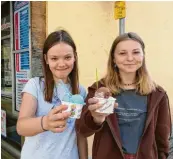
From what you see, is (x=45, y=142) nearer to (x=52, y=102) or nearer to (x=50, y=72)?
(x=52, y=102)

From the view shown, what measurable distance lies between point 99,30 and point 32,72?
1055 millimetres

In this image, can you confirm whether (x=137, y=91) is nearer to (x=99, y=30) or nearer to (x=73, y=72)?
(x=73, y=72)

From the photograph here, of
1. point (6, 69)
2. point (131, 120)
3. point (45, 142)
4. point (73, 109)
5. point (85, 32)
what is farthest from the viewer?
point (6, 69)

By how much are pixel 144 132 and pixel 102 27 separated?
79.7 inches

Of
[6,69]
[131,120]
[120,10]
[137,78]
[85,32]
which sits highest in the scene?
[120,10]

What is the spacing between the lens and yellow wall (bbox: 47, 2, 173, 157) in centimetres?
339

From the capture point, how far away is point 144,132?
1.84 meters

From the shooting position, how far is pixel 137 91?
2000mm

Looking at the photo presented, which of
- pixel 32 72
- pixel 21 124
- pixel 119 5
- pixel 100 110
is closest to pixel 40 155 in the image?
pixel 21 124

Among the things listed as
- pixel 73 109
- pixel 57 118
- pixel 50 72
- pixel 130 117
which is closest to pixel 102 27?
pixel 50 72

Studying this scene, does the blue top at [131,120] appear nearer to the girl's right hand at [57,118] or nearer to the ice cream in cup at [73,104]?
the ice cream in cup at [73,104]

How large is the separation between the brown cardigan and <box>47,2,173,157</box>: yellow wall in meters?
1.58

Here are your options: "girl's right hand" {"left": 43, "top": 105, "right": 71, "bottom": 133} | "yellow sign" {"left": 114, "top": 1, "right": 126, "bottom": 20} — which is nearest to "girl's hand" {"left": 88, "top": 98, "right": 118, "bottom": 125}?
"girl's right hand" {"left": 43, "top": 105, "right": 71, "bottom": 133}

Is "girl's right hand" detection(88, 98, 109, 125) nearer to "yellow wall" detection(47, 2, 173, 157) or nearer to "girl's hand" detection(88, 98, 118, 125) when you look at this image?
"girl's hand" detection(88, 98, 118, 125)
